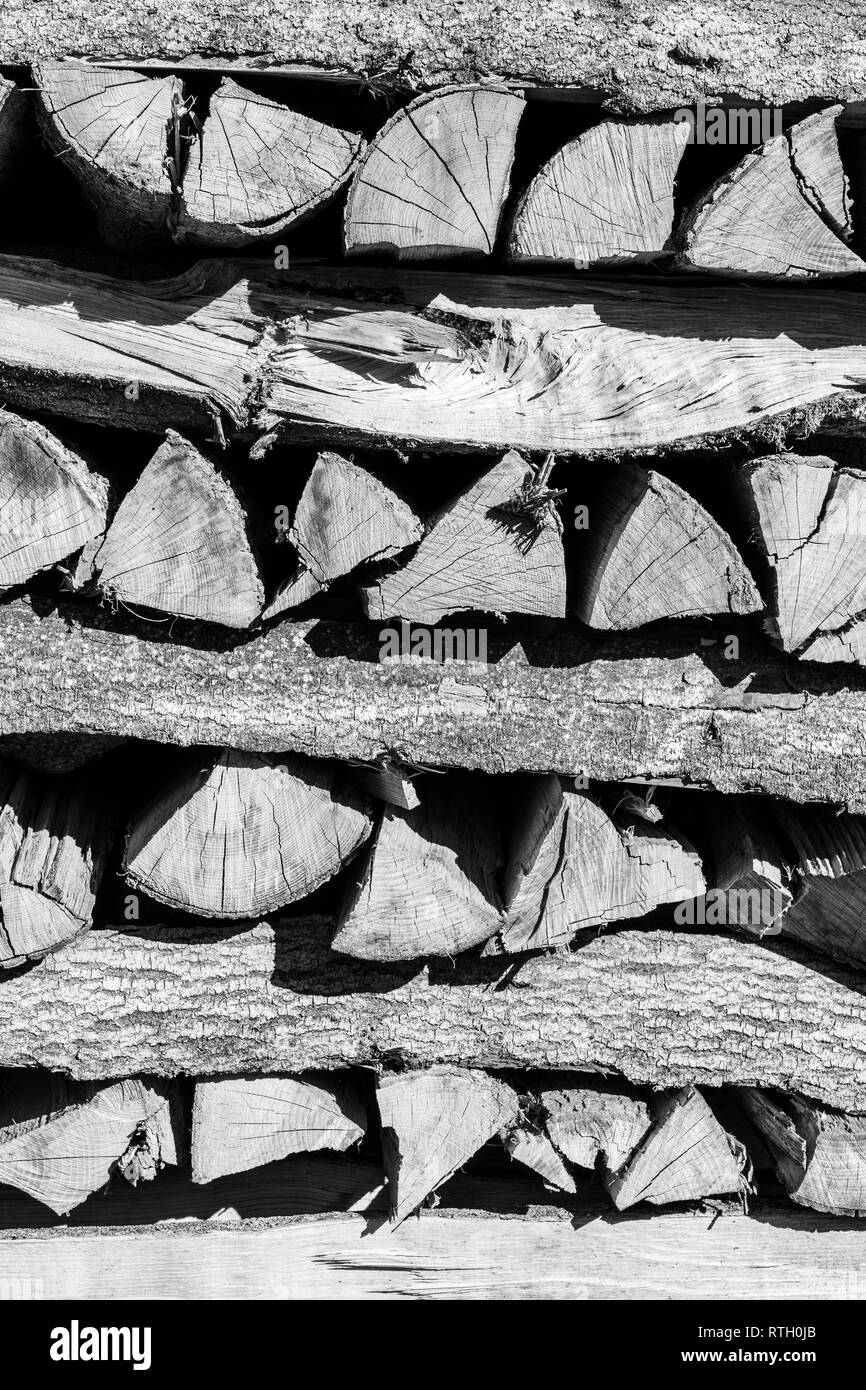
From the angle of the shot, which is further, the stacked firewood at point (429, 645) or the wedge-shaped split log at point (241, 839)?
the wedge-shaped split log at point (241, 839)

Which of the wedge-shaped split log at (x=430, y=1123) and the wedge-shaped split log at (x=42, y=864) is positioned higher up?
the wedge-shaped split log at (x=42, y=864)

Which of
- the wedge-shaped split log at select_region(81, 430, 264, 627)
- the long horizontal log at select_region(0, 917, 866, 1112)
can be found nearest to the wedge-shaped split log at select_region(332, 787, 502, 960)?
the long horizontal log at select_region(0, 917, 866, 1112)

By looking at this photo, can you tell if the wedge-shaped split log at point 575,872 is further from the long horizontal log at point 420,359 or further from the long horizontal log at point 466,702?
the long horizontal log at point 420,359

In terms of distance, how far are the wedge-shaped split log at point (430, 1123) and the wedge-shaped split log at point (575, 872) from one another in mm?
388

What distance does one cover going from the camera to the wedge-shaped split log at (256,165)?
1564 millimetres

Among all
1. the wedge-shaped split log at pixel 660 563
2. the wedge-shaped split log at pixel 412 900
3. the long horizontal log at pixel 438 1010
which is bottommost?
the long horizontal log at pixel 438 1010

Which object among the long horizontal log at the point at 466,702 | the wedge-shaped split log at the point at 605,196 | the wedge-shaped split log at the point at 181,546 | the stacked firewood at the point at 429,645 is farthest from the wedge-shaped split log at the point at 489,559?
the wedge-shaped split log at the point at 605,196

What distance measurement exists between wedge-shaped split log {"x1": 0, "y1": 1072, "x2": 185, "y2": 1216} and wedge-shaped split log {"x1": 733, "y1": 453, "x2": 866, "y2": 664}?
5.72 feet

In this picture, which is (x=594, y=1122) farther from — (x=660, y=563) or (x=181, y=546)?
(x=181, y=546)

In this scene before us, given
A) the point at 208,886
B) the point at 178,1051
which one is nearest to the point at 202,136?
the point at 208,886

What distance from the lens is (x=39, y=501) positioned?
1724 millimetres

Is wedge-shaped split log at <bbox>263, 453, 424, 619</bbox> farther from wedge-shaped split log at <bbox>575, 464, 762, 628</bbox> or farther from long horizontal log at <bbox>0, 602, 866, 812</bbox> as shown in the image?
wedge-shaped split log at <bbox>575, 464, 762, 628</bbox>

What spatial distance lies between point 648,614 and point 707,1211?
1.55 metres

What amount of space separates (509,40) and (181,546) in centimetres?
106
